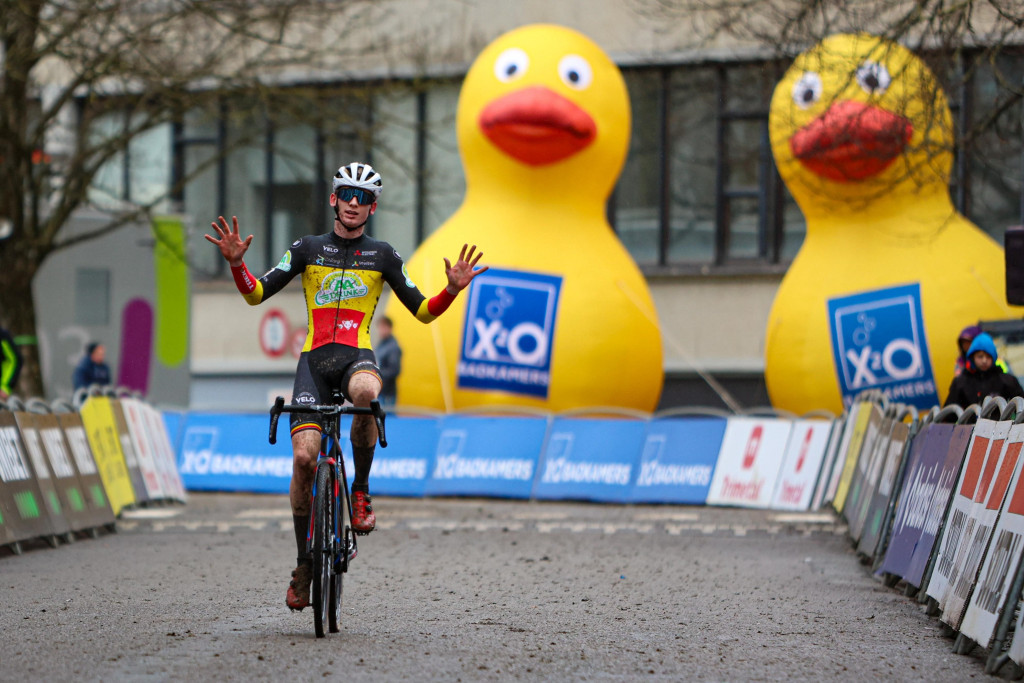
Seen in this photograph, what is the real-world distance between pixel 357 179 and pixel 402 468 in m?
11.2

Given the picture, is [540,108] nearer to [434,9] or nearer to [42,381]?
[42,381]

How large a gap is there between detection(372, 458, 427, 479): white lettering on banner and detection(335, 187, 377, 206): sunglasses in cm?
1106

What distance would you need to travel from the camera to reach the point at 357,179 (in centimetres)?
807

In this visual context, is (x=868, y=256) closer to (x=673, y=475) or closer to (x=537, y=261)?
(x=673, y=475)

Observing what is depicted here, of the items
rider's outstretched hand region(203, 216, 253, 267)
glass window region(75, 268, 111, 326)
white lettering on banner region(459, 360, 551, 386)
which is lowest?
white lettering on banner region(459, 360, 551, 386)

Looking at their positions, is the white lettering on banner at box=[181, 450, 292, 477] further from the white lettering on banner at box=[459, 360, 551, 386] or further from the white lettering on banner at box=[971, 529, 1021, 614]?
the white lettering on banner at box=[971, 529, 1021, 614]

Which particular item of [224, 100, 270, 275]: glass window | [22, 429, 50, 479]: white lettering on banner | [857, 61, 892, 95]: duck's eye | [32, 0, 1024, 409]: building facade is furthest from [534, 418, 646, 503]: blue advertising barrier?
[224, 100, 270, 275]: glass window

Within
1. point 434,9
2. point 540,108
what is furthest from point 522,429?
point 434,9

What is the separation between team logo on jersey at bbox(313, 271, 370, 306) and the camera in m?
8.01

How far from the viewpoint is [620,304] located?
19.7m

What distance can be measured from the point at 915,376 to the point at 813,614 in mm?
9515

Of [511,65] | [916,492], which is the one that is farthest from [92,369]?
[916,492]

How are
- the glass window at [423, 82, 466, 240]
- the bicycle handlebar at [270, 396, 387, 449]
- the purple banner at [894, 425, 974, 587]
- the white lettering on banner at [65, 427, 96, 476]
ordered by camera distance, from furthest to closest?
the glass window at [423, 82, 466, 240] < the white lettering on banner at [65, 427, 96, 476] < the purple banner at [894, 425, 974, 587] < the bicycle handlebar at [270, 396, 387, 449]

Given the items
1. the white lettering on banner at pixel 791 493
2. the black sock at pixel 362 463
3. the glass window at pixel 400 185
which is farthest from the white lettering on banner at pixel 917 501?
the glass window at pixel 400 185
